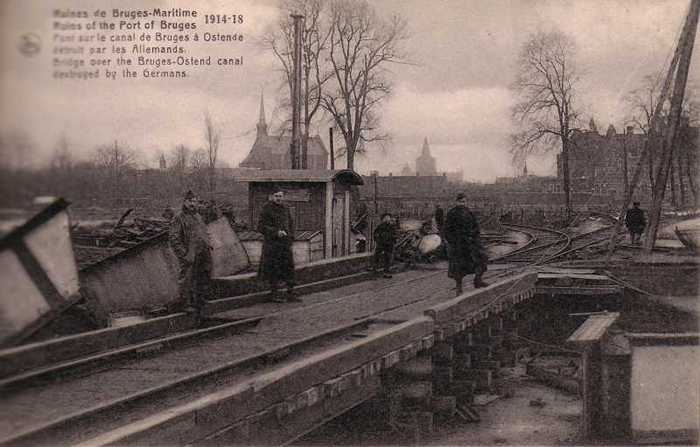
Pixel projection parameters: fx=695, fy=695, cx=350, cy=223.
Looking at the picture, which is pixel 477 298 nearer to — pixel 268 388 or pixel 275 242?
pixel 275 242

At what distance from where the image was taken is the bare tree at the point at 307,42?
20.8 metres

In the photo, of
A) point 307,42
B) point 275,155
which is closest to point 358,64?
point 307,42

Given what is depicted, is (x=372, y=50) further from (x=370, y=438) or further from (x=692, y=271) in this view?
(x=370, y=438)

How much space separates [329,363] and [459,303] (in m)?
3.41

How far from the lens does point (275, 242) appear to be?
9.94 m

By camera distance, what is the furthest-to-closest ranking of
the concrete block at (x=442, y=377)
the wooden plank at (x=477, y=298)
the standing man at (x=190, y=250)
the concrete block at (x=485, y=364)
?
1. the concrete block at (x=485, y=364)
2. the concrete block at (x=442, y=377)
3. the wooden plank at (x=477, y=298)
4. the standing man at (x=190, y=250)

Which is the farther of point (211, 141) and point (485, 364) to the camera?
point (211, 141)

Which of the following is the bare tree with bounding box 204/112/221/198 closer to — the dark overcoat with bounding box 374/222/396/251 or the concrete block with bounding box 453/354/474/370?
the dark overcoat with bounding box 374/222/396/251

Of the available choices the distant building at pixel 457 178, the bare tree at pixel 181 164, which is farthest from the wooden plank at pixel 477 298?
the distant building at pixel 457 178

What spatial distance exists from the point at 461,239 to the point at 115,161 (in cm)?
525

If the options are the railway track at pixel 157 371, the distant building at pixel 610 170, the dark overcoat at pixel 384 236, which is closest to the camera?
the railway track at pixel 157 371

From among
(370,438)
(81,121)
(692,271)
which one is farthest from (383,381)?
(692,271)

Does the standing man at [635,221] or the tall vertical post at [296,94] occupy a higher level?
the tall vertical post at [296,94]

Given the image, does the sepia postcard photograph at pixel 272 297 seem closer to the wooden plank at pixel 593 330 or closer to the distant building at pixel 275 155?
the wooden plank at pixel 593 330
